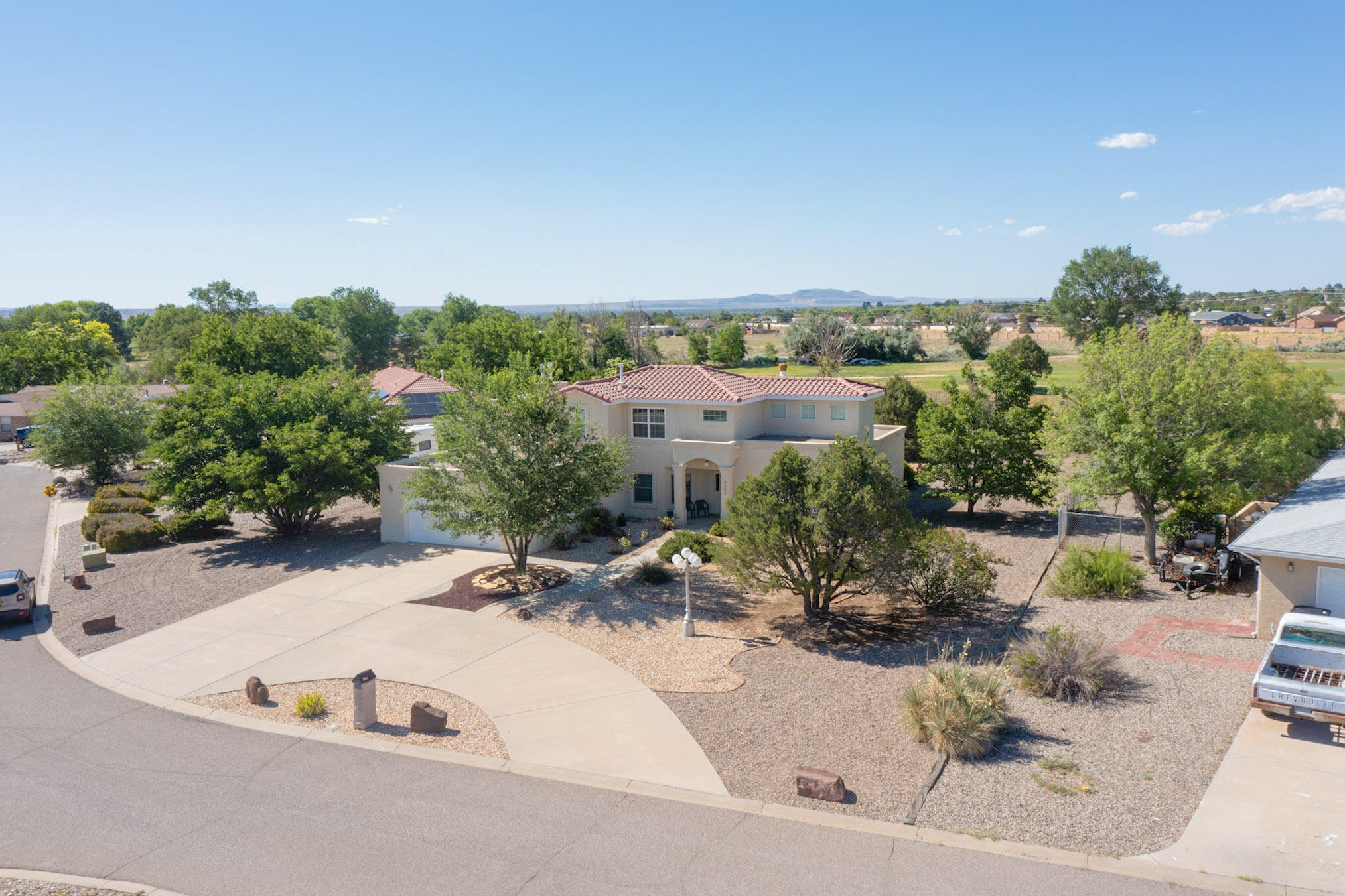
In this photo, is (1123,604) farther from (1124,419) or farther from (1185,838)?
(1185,838)

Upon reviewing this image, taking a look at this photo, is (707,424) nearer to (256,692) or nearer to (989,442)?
(989,442)

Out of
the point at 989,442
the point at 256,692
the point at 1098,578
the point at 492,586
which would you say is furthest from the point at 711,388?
the point at 256,692

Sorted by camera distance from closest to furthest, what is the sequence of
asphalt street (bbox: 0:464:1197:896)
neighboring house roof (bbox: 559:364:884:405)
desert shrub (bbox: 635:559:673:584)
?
asphalt street (bbox: 0:464:1197:896) < desert shrub (bbox: 635:559:673:584) < neighboring house roof (bbox: 559:364:884:405)

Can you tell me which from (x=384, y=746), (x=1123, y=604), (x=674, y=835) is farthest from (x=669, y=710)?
(x=1123, y=604)

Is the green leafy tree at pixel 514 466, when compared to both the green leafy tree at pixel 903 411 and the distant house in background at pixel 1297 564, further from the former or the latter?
the green leafy tree at pixel 903 411

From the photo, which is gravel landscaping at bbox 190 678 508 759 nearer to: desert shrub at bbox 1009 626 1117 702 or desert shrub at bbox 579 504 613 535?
desert shrub at bbox 1009 626 1117 702

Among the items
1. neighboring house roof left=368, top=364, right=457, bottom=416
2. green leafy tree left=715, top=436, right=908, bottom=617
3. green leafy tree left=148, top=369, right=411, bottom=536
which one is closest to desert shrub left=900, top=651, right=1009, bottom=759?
green leafy tree left=715, top=436, right=908, bottom=617

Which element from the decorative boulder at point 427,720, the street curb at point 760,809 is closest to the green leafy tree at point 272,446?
the street curb at point 760,809
